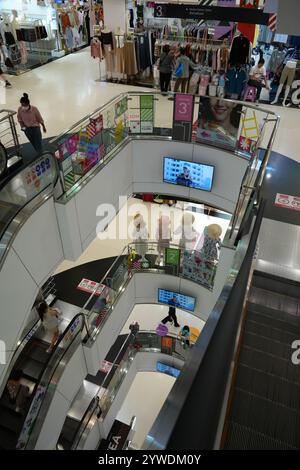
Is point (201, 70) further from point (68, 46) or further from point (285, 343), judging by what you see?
point (285, 343)

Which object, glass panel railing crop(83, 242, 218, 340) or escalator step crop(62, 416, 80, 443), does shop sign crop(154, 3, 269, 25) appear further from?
escalator step crop(62, 416, 80, 443)

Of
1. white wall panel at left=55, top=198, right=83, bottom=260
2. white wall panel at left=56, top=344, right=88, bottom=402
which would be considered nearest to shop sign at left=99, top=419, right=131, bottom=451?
white wall panel at left=56, top=344, right=88, bottom=402

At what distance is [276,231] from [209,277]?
385 cm

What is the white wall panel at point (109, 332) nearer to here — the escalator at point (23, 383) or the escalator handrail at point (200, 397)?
the escalator at point (23, 383)

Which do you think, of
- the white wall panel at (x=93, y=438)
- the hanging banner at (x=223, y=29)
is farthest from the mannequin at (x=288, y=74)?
the white wall panel at (x=93, y=438)

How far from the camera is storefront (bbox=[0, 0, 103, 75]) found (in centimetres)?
1422

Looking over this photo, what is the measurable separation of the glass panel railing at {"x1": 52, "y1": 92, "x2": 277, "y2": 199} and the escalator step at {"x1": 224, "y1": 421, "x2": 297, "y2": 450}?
522 cm

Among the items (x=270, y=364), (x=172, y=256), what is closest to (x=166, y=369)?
(x=172, y=256)

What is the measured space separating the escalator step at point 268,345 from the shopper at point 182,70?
32.4 ft

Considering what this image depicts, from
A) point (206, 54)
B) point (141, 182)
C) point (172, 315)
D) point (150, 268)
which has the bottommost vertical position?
point (172, 315)

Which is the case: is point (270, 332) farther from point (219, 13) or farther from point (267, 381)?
point (219, 13)

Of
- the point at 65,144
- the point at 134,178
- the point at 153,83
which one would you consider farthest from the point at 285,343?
the point at 153,83

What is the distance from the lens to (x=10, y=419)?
25.3 feet

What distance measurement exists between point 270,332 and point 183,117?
641cm
